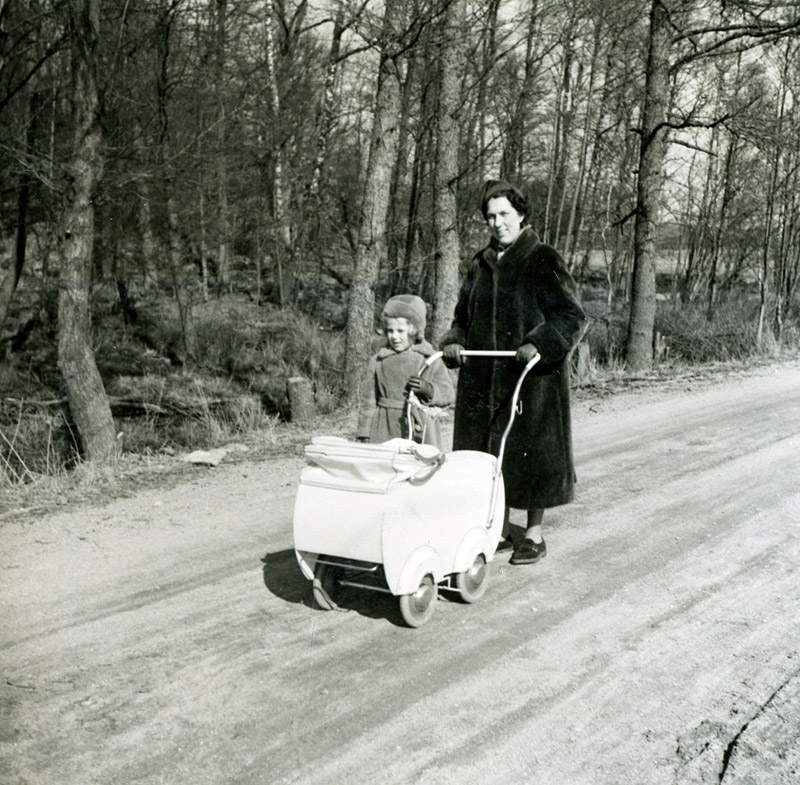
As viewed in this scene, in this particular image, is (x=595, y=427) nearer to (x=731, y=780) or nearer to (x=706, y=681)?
(x=706, y=681)

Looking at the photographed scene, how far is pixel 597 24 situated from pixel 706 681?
18.8m

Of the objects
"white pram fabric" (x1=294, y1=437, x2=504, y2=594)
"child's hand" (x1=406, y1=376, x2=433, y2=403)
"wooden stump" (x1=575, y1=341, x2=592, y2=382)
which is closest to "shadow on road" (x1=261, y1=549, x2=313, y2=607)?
"white pram fabric" (x1=294, y1=437, x2=504, y2=594)

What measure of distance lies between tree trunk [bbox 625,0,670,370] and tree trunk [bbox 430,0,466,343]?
3902mm

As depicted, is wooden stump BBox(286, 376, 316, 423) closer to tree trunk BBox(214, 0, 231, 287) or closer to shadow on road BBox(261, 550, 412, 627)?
shadow on road BBox(261, 550, 412, 627)

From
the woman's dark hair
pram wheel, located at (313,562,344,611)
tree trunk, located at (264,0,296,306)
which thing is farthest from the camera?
tree trunk, located at (264,0,296,306)

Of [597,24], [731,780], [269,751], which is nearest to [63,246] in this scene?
[269,751]

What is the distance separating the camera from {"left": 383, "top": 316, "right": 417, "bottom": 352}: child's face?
17.2ft

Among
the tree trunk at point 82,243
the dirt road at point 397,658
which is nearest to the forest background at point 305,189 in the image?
the tree trunk at point 82,243

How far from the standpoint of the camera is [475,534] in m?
4.62

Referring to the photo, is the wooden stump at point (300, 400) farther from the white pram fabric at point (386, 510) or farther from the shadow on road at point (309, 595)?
the white pram fabric at point (386, 510)

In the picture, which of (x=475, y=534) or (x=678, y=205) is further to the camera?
(x=678, y=205)

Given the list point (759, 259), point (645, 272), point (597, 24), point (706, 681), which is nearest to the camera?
point (706, 681)

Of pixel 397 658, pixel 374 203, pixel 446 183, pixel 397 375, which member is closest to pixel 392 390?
pixel 397 375

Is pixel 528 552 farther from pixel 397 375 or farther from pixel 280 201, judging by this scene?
pixel 280 201
